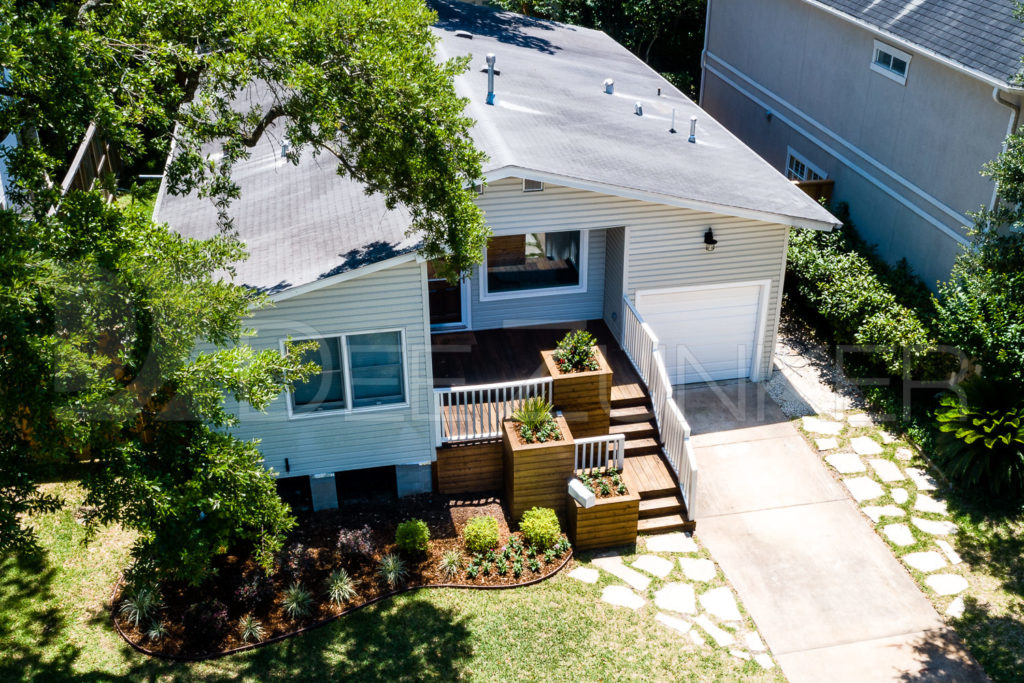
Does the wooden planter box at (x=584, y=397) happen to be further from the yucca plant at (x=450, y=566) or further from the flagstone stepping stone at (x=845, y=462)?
the flagstone stepping stone at (x=845, y=462)

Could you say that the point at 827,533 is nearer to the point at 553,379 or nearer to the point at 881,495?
the point at 881,495

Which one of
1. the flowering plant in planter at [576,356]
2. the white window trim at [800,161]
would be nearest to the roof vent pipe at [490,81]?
the flowering plant in planter at [576,356]

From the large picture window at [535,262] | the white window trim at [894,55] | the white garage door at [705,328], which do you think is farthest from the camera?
the white window trim at [894,55]

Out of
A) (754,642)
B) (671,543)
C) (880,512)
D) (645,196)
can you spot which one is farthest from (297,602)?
(880,512)

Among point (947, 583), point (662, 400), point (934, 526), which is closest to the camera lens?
point (947, 583)

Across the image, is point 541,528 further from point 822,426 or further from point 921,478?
point 921,478

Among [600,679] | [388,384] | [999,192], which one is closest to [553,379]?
[388,384]

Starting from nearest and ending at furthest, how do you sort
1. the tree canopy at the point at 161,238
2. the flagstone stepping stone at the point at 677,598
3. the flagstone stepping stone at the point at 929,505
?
the tree canopy at the point at 161,238 < the flagstone stepping stone at the point at 677,598 < the flagstone stepping stone at the point at 929,505
